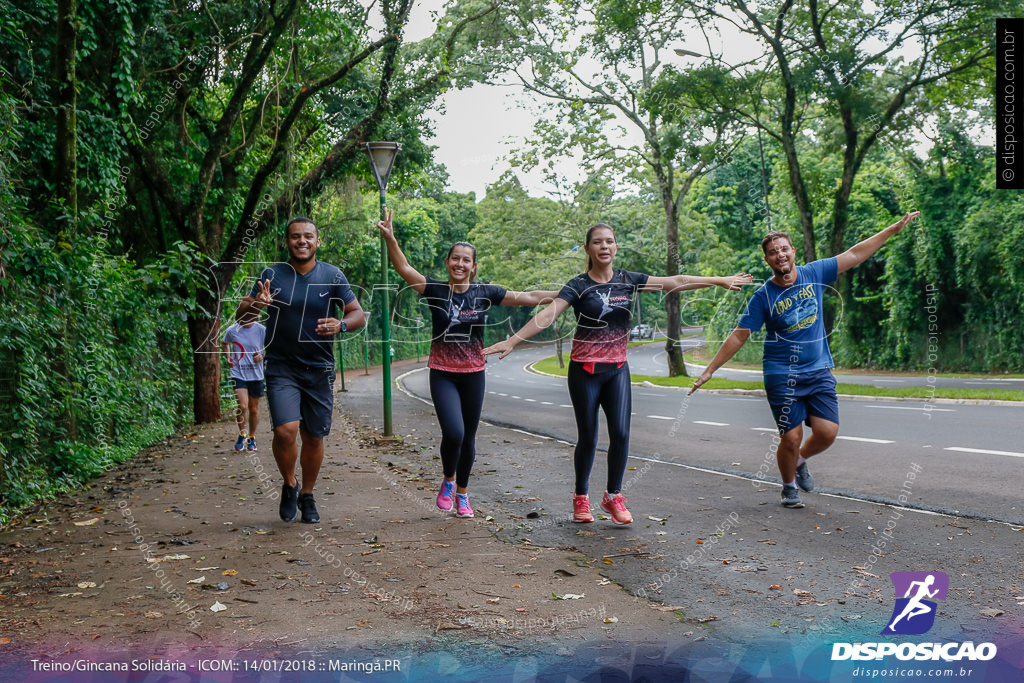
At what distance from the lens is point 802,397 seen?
6.60 meters

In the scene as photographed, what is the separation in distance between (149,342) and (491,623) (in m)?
10.1

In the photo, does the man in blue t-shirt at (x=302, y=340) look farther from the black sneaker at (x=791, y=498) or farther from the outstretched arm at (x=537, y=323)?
the black sneaker at (x=791, y=498)

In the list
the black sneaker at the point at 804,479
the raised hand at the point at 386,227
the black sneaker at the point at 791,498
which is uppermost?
the raised hand at the point at 386,227

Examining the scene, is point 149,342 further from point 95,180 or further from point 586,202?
point 586,202

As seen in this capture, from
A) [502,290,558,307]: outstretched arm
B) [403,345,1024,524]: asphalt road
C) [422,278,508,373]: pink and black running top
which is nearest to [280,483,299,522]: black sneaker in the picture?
[422,278,508,373]: pink and black running top

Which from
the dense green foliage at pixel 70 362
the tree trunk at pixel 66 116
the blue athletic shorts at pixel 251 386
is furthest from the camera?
the blue athletic shorts at pixel 251 386

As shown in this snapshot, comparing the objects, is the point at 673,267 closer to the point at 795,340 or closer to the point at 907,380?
the point at 907,380

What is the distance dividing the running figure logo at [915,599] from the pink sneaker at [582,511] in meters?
2.21

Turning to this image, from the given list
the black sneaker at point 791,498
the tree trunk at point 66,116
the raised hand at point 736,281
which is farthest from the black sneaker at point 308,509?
A: the tree trunk at point 66,116

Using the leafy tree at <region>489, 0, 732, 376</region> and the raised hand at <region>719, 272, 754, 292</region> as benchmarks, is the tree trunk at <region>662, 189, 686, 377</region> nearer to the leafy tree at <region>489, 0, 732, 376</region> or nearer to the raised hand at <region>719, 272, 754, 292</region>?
the leafy tree at <region>489, 0, 732, 376</region>

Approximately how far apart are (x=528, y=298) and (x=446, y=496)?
1.69 meters

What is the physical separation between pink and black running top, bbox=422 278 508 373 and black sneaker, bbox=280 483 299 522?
1410 millimetres

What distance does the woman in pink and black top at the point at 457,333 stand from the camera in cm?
648

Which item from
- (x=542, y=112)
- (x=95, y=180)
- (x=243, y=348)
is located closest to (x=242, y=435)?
(x=243, y=348)
